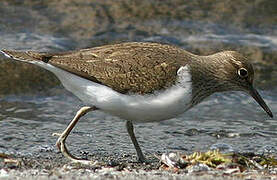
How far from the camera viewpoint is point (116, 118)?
10602 millimetres

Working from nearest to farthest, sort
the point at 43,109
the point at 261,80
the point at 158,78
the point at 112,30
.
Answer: the point at 158,78 < the point at 43,109 < the point at 261,80 < the point at 112,30

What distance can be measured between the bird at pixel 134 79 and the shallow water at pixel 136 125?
1.10m

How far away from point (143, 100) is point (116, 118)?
297cm

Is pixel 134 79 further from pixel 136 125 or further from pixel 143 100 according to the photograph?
pixel 136 125

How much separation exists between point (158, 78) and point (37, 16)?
6.71 metres

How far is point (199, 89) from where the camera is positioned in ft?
26.5

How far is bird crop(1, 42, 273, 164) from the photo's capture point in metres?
7.69

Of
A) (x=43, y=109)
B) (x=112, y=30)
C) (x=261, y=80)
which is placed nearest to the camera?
(x=43, y=109)

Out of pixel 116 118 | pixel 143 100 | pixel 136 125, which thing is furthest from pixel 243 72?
pixel 116 118

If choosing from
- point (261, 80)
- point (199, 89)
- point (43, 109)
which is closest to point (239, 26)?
point (261, 80)

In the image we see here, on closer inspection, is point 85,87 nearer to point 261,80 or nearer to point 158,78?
point 158,78

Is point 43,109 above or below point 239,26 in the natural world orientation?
below

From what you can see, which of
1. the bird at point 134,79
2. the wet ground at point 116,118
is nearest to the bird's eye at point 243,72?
the bird at point 134,79

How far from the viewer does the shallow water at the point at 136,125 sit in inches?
368
